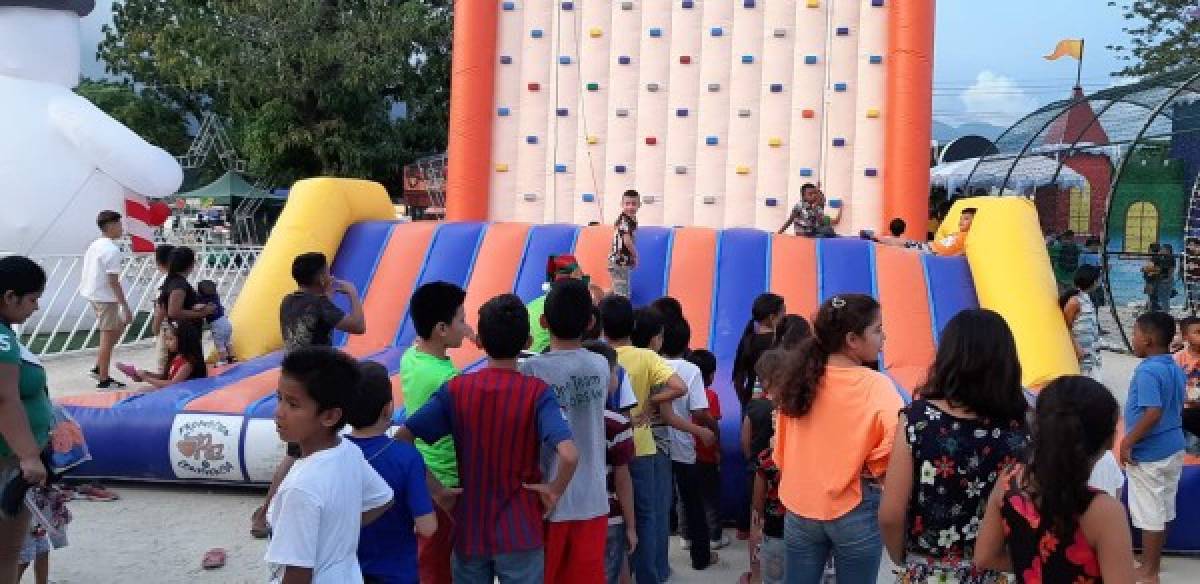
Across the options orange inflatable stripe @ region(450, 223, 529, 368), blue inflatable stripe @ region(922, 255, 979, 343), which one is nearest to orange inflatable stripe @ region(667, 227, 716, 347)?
orange inflatable stripe @ region(450, 223, 529, 368)

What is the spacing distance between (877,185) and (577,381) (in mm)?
5830

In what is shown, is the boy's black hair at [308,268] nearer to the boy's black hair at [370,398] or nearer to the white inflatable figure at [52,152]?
the boy's black hair at [370,398]

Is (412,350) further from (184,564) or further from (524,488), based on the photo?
(184,564)

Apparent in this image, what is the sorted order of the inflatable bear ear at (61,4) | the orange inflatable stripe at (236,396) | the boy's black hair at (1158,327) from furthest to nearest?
1. the inflatable bear ear at (61,4)
2. the orange inflatable stripe at (236,396)
3. the boy's black hair at (1158,327)

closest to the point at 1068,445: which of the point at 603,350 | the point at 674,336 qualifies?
the point at 603,350

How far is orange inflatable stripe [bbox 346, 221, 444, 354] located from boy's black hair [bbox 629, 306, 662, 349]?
120 inches

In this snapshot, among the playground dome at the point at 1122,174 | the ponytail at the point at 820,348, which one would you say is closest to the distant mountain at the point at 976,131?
the playground dome at the point at 1122,174

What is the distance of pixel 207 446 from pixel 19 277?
2.08 metres

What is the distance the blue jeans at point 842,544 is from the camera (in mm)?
2502

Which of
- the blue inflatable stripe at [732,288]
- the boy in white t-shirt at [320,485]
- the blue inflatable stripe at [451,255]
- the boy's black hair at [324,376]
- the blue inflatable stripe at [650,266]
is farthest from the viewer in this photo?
the blue inflatable stripe at [451,255]

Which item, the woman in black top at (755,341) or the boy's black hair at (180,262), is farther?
the boy's black hair at (180,262)

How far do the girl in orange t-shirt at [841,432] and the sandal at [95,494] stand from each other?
3.41 m

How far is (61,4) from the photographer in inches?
375

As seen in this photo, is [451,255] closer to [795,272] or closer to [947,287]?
[795,272]
